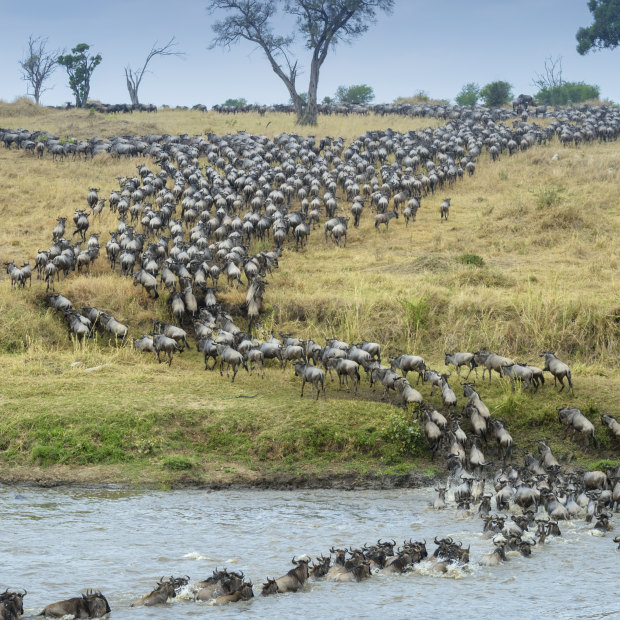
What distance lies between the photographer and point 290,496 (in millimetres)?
10852

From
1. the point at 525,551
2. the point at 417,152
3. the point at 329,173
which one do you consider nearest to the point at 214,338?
the point at 525,551

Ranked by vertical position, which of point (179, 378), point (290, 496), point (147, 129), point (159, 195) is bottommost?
point (290, 496)

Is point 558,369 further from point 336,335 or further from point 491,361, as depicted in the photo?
point 336,335

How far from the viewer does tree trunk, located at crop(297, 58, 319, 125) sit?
148 ft

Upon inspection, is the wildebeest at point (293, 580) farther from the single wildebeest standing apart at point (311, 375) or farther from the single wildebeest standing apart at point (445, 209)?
the single wildebeest standing apart at point (445, 209)

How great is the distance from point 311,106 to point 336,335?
3126cm

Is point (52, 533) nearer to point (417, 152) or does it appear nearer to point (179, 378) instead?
point (179, 378)

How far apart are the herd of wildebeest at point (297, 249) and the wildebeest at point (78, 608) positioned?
15mm

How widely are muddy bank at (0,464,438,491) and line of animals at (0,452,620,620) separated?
774mm

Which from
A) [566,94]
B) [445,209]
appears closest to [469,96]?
[566,94]

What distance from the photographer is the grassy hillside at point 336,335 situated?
11.7m

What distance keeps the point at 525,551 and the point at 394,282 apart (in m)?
10.8

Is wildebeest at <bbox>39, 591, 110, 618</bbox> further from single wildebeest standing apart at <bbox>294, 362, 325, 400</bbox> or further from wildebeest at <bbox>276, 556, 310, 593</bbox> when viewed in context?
single wildebeest standing apart at <bbox>294, 362, 325, 400</bbox>

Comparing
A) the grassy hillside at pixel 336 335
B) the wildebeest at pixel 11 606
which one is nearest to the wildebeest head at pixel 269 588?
the wildebeest at pixel 11 606
